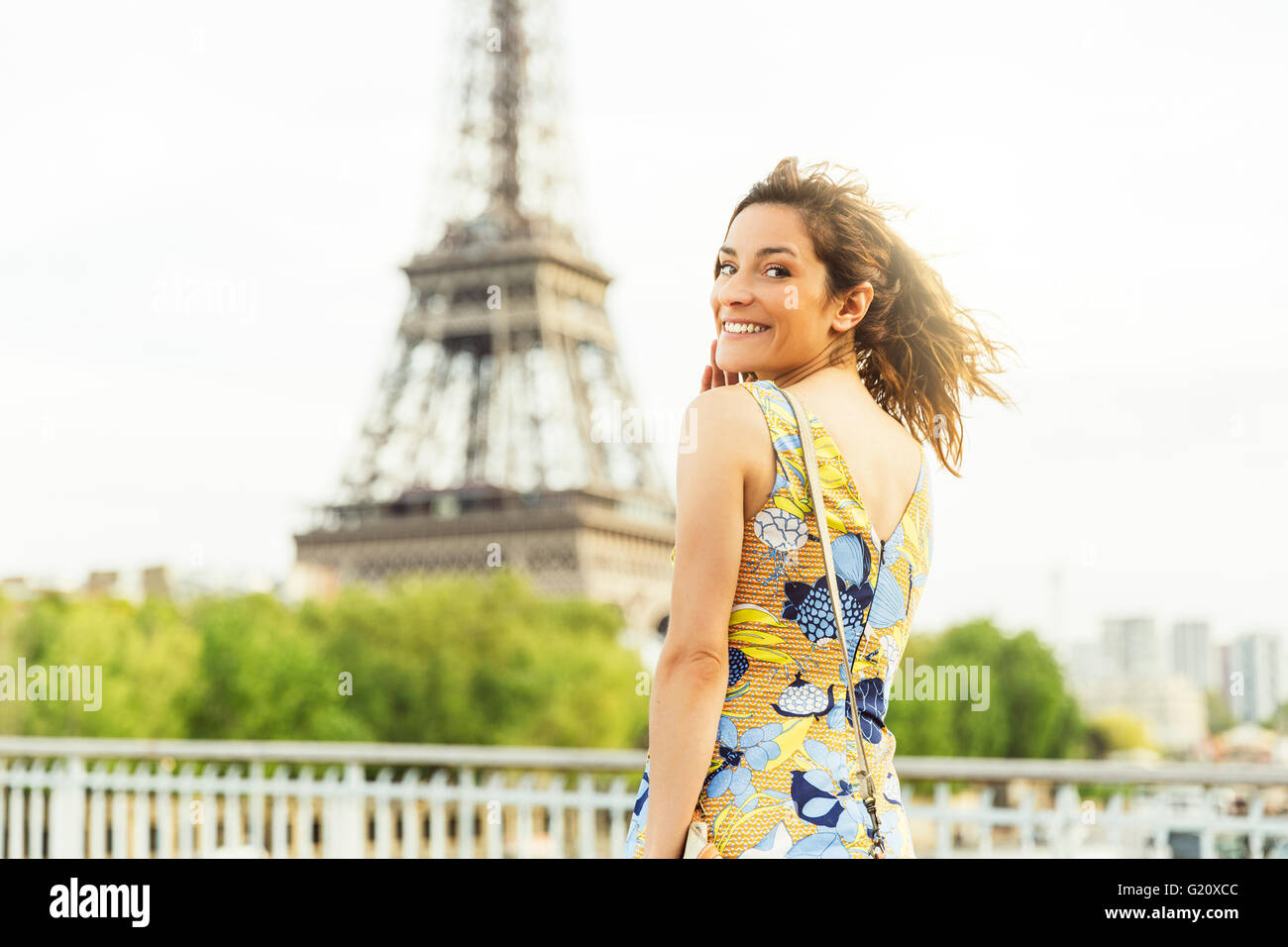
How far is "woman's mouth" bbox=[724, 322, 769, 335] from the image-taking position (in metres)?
1.64

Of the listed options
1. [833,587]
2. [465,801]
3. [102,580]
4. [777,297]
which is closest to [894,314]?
[777,297]

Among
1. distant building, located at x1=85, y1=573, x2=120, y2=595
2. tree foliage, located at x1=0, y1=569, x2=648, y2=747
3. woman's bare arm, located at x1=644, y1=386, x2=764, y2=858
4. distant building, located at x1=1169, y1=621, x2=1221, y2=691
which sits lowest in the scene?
distant building, located at x1=1169, y1=621, x2=1221, y2=691

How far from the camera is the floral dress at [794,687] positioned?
4.71ft

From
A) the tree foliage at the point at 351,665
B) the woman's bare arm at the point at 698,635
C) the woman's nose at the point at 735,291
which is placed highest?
the woman's nose at the point at 735,291

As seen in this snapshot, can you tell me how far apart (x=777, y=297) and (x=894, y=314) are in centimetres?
21

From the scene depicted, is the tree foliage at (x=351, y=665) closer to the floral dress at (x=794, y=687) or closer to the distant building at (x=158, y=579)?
Answer: the distant building at (x=158, y=579)

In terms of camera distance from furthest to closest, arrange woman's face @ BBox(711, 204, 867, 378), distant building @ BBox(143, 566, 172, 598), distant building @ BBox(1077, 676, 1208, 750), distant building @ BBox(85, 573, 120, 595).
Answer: distant building @ BBox(1077, 676, 1208, 750), distant building @ BBox(143, 566, 172, 598), distant building @ BBox(85, 573, 120, 595), woman's face @ BBox(711, 204, 867, 378)

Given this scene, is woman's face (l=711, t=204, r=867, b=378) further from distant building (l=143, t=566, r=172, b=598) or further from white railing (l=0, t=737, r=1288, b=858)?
distant building (l=143, t=566, r=172, b=598)

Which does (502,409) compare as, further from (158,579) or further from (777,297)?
(777,297)

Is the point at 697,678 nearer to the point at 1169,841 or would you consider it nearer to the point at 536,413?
the point at 1169,841

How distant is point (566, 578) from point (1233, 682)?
23973 mm

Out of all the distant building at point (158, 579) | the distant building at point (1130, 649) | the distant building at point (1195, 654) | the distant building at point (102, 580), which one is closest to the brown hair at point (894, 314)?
the distant building at point (102, 580)

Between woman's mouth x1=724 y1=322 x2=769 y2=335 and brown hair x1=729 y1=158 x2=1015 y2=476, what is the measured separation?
0.10 meters

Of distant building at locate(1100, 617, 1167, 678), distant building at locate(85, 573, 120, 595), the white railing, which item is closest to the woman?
the white railing
